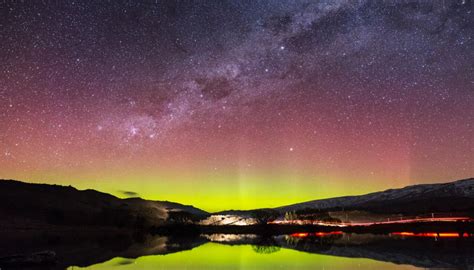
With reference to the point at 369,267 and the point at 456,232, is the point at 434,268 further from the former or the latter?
the point at 456,232

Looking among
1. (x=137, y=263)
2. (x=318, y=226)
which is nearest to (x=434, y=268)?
(x=137, y=263)

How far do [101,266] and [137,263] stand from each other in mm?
6084

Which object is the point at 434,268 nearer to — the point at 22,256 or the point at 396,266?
the point at 396,266

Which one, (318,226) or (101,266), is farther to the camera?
(318,226)

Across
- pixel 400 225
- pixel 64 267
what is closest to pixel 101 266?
pixel 64 267

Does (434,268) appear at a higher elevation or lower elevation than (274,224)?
lower

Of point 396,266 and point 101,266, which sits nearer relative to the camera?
point 396,266

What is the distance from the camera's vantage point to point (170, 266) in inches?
2073

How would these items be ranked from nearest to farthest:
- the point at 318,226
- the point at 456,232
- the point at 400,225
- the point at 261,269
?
the point at 261,269 < the point at 456,232 < the point at 400,225 < the point at 318,226

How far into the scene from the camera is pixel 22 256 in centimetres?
4800

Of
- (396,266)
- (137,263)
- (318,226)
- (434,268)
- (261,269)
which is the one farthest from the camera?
(318,226)

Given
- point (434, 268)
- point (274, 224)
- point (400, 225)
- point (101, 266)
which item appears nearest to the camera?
point (434, 268)

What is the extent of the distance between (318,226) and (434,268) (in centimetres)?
14604

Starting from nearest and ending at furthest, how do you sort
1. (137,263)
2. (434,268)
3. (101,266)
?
(434,268), (101,266), (137,263)
